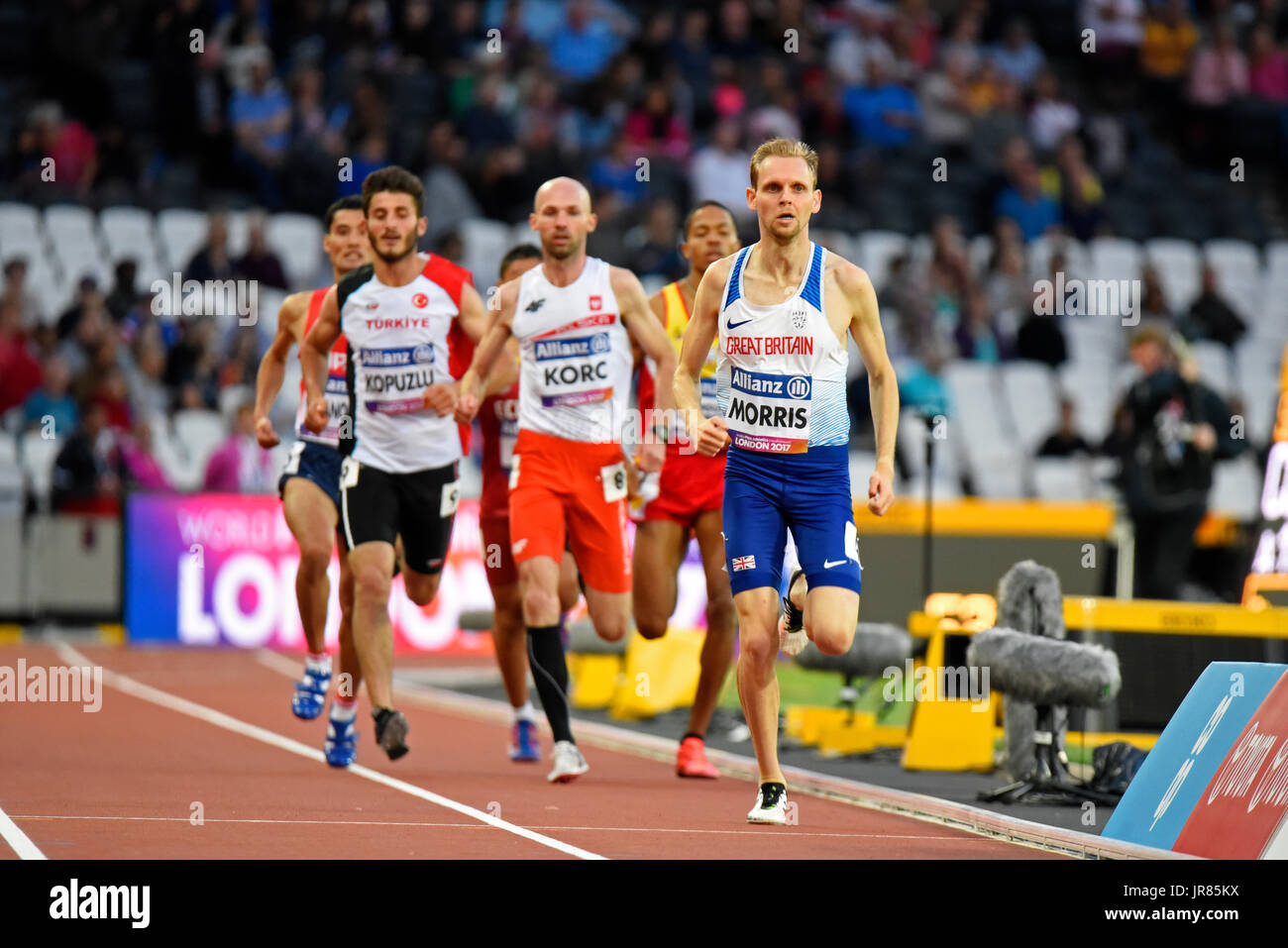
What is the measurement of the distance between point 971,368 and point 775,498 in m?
13.8

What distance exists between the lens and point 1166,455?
15.9 metres

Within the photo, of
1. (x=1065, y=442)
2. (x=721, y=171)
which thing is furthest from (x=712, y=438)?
(x=721, y=171)

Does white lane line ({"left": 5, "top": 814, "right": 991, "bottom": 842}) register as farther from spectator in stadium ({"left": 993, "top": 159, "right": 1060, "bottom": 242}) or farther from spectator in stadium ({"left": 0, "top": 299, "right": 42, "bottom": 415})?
spectator in stadium ({"left": 993, "top": 159, "right": 1060, "bottom": 242})

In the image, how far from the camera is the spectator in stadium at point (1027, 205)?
23.7 m

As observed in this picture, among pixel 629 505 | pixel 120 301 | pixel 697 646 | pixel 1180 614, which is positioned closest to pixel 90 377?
pixel 120 301

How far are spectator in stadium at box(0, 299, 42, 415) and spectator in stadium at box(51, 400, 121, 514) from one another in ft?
2.27

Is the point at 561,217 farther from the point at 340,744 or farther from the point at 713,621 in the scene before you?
the point at 340,744

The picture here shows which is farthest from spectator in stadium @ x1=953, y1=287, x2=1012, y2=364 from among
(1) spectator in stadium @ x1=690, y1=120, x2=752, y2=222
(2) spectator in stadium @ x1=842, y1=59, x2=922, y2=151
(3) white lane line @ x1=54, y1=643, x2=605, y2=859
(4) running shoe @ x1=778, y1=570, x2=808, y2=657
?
(4) running shoe @ x1=778, y1=570, x2=808, y2=657

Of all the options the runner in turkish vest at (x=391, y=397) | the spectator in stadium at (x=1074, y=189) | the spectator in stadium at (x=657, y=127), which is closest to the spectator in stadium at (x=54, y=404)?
the spectator in stadium at (x=657, y=127)

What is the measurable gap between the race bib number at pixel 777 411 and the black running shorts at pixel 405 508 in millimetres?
2416

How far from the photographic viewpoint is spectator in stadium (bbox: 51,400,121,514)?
1909cm

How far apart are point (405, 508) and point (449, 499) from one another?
0.75 ft
